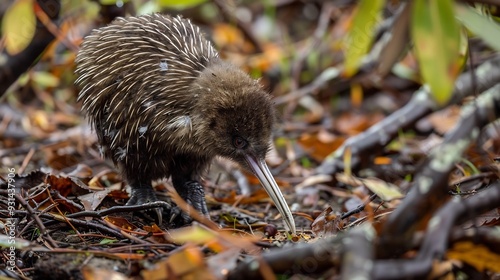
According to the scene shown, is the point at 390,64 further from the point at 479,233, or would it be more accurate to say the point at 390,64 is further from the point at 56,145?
the point at 56,145

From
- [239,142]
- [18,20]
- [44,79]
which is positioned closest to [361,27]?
[18,20]

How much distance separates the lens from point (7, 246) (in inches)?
109

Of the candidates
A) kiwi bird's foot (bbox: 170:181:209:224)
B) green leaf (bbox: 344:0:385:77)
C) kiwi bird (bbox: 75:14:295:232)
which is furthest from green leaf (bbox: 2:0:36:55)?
kiwi bird's foot (bbox: 170:181:209:224)

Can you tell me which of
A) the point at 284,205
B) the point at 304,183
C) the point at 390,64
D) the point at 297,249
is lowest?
the point at 304,183

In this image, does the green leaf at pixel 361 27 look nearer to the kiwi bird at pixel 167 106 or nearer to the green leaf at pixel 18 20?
the kiwi bird at pixel 167 106

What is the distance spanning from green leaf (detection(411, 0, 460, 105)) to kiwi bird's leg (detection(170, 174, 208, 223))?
209 centimetres

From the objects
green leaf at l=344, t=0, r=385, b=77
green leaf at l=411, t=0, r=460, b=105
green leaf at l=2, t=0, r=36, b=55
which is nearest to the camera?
green leaf at l=411, t=0, r=460, b=105

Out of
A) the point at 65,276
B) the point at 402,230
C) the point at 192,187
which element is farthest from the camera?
the point at 192,187

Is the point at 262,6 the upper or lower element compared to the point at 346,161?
upper

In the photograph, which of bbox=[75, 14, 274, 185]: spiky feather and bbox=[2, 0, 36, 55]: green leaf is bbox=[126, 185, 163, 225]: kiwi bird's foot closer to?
bbox=[75, 14, 274, 185]: spiky feather

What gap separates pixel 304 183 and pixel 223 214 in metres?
0.95

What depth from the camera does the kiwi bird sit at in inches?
141

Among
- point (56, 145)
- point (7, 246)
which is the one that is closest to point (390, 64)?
point (7, 246)

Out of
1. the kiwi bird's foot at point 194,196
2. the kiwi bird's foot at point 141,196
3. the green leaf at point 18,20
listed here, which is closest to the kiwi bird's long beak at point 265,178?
the kiwi bird's foot at point 194,196
